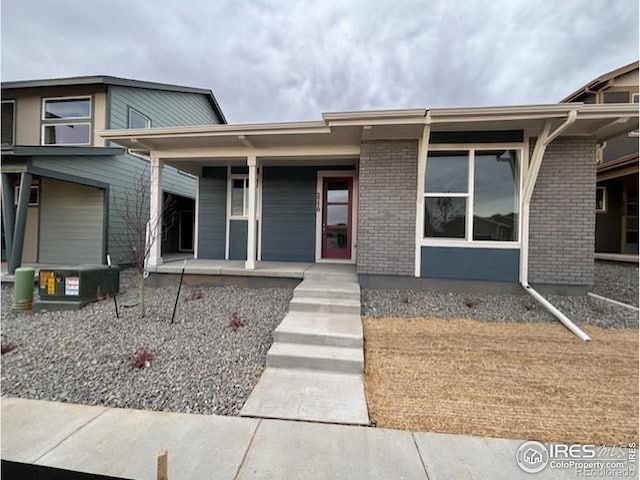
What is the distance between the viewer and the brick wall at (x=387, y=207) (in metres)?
5.36

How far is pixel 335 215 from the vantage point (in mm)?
7555

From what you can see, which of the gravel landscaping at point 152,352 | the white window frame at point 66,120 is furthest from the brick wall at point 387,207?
the white window frame at point 66,120

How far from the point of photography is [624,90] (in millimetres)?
10531

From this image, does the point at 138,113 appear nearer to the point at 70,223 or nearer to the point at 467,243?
the point at 70,223

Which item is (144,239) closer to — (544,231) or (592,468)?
(592,468)

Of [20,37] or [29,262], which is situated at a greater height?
[20,37]

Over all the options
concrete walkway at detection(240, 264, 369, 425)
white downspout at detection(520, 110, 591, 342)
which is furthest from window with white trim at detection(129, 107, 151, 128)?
white downspout at detection(520, 110, 591, 342)

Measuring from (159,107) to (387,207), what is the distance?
904 centimetres

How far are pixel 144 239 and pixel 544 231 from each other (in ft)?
24.9

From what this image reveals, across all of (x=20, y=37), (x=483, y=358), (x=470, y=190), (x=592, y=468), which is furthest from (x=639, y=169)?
(x=20, y=37)

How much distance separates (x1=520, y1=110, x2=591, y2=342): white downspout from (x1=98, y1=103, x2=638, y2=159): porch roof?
0.18 m

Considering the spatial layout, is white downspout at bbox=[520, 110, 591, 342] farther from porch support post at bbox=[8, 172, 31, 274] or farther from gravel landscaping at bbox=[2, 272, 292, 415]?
porch support post at bbox=[8, 172, 31, 274]

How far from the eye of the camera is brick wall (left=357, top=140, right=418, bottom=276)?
5.36 m

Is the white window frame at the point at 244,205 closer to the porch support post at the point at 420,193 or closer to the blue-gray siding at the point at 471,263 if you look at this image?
the porch support post at the point at 420,193
